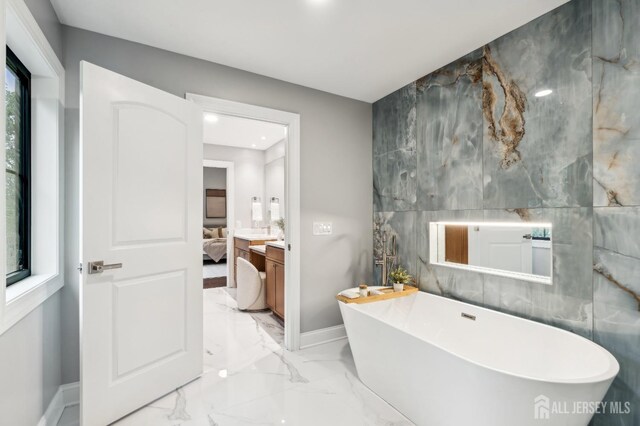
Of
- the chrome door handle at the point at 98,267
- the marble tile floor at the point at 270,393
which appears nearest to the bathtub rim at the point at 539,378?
the marble tile floor at the point at 270,393

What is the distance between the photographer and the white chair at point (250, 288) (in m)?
3.70

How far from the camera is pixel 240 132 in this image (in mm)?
4473

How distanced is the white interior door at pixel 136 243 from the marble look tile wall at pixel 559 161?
6.45ft

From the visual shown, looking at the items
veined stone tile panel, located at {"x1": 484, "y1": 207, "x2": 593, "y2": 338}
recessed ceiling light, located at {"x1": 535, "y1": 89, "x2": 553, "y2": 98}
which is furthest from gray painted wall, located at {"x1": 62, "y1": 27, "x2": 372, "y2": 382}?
recessed ceiling light, located at {"x1": 535, "y1": 89, "x2": 553, "y2": 98}

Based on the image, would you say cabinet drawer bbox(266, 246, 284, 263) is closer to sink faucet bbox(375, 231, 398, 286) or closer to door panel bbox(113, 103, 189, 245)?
sink faucet bbox(375, 231, 398, 286)

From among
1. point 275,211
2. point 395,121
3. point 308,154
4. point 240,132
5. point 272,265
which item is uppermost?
point 240,132

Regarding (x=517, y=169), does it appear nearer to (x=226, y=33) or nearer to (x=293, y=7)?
(x=293, y=7)

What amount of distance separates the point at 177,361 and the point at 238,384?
1.51 feet

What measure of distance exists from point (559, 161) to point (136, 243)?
264 centimetres

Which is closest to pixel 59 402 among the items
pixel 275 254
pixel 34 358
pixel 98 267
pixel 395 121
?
pixel 34 358

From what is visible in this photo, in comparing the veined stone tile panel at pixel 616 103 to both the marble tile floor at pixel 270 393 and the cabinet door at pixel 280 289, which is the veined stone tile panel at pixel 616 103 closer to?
the marble tile floor at pixel 270 393

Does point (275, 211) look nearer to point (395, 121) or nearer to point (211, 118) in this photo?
point (211, 118)

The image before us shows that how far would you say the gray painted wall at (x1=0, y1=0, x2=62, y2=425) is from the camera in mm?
1260

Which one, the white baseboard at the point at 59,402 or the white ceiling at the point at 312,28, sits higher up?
the white ceiling at the point at 312,28
